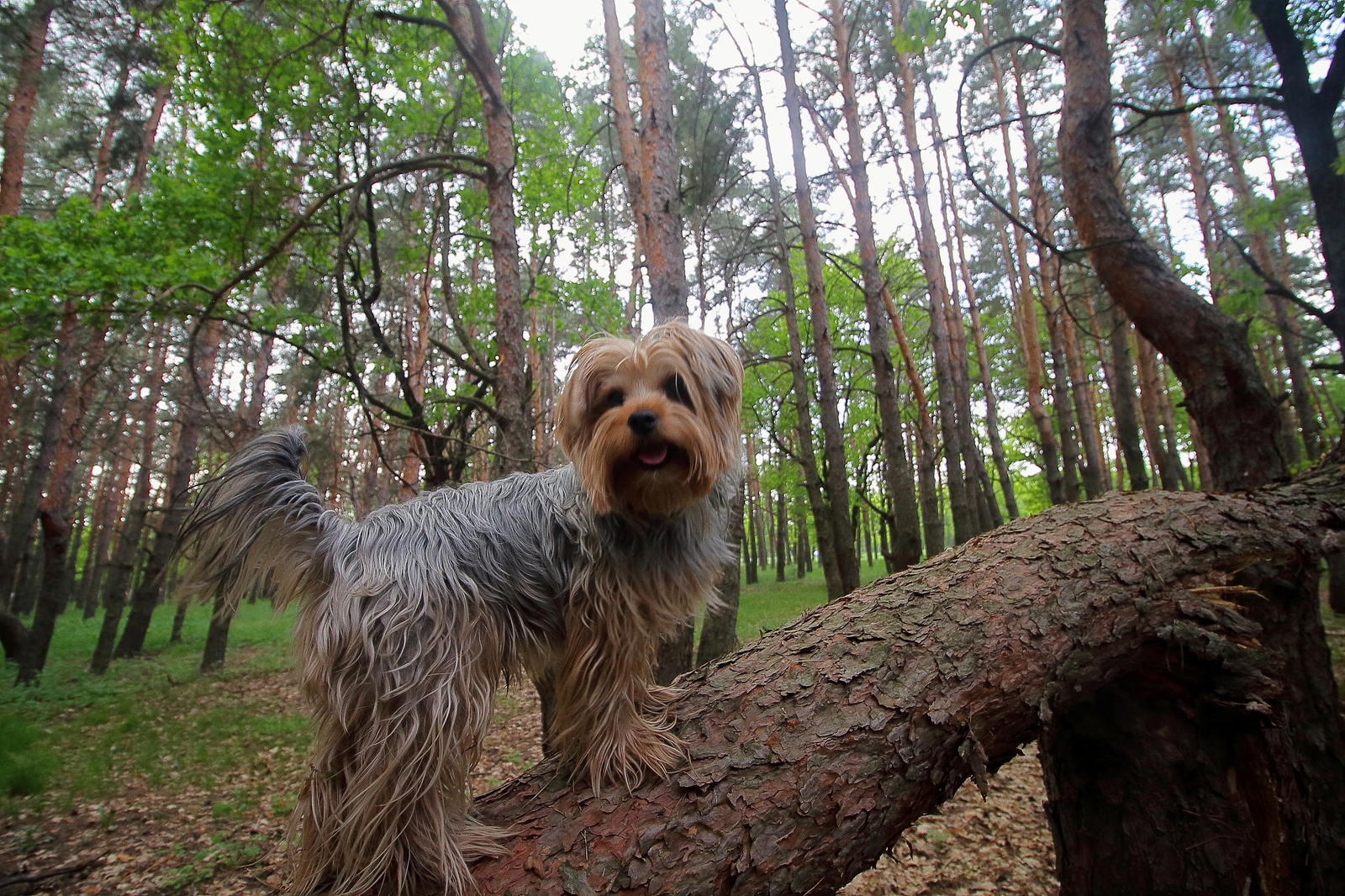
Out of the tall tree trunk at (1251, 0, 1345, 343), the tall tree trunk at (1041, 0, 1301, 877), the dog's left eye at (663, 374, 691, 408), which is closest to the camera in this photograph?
the dog's left eye at (663, 374, 691, 408)

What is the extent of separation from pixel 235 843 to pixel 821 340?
9.41 m

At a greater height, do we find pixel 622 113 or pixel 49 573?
pixel 622 113

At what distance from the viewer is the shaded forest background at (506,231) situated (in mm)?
5961

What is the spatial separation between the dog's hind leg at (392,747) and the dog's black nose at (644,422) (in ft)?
2.92

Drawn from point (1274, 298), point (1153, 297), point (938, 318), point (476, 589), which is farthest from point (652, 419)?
point (1274, 298)

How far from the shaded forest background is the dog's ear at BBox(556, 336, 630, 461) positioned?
51 centimetres

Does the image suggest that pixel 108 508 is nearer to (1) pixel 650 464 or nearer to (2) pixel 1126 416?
(1) pixel 650 464

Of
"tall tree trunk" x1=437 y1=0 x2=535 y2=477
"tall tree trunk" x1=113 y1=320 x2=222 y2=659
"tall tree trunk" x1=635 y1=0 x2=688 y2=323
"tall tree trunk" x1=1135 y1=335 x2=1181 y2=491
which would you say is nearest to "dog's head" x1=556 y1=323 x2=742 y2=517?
"tall tree trunk" x1=635 y1=0 x2=688 y2=323

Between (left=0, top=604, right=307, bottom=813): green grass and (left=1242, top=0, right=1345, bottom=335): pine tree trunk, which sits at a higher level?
(left=1242, top=0, right=1345, bottom=335): pine tree trunk

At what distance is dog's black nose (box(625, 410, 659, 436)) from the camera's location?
7.93 feet

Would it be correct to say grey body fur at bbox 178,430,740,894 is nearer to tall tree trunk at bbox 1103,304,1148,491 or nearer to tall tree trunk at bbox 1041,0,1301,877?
tall tree trunk at bbox 1041,0,1301,877

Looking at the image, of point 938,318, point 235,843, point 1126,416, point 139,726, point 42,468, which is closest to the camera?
point 235,843

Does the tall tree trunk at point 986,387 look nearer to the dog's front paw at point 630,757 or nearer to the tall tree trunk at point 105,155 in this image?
the dog's front paw at point 630,757

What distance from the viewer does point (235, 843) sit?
5566 mm
